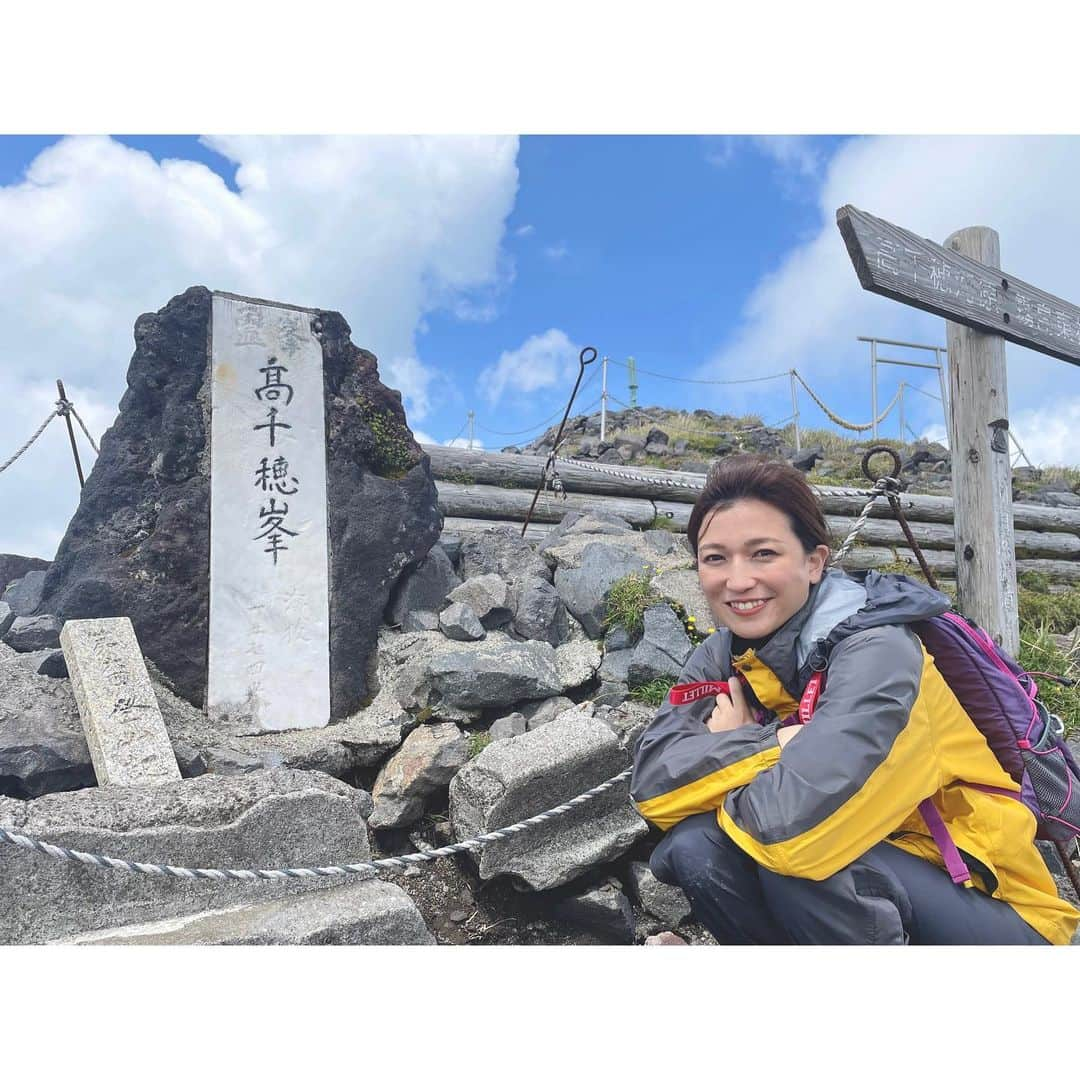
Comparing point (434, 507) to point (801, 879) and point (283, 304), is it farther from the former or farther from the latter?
point (801, 879)

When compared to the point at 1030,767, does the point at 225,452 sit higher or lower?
higher

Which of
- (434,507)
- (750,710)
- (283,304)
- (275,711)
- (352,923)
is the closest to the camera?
(750,710)

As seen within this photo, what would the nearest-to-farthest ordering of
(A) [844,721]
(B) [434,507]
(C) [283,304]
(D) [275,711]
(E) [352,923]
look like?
(A) [844,721], (E) [352,923], (D) [275,711], (C) [283,304], (B) [434,507]

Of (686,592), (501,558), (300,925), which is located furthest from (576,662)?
(300,925)

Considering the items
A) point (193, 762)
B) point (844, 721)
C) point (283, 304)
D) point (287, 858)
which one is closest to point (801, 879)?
point (844, 721)

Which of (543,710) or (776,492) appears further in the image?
(543,710)

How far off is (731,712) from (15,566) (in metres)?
7.01

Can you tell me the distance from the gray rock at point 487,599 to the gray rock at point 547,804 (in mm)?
1779

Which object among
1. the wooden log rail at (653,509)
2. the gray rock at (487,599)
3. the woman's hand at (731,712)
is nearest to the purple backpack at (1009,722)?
the woman's hand at (731,712)

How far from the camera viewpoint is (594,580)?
568 cm

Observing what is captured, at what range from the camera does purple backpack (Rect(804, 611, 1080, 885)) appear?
7.55 feet

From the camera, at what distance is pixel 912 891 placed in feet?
7.11

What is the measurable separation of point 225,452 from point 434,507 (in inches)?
58.0

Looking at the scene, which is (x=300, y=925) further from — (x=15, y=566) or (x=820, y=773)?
(x=15, y=566)
